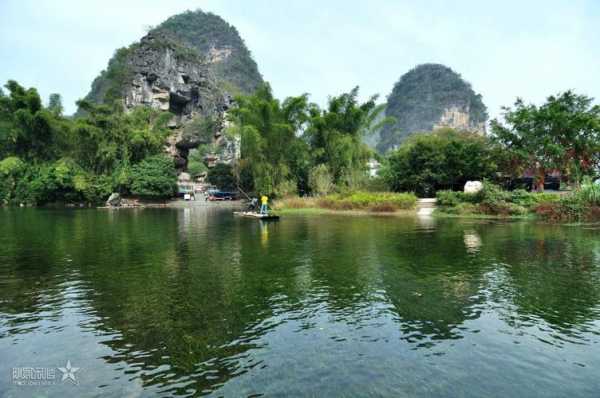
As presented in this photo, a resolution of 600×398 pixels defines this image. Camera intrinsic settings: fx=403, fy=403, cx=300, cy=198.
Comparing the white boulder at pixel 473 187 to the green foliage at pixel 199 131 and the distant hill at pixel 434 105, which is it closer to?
the green foliage at pixel 199 131

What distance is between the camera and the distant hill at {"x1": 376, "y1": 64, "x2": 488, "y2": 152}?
12925 cm

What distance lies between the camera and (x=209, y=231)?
20422 millimetres

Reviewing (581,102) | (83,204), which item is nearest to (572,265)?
(581,102)

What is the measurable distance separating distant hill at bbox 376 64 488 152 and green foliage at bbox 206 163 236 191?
74.8 metres

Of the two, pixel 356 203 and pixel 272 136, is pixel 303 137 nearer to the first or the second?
pixel 272 136

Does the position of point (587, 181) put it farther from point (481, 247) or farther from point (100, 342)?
point (100, 342)

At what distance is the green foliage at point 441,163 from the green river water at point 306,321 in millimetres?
20788

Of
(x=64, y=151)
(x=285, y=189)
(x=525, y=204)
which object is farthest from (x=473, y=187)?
(x=64, y=151)

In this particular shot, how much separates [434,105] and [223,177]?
93529 millimetres

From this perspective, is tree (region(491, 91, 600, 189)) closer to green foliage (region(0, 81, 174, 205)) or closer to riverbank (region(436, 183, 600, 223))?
riverbank (region(436, 183, 600, 223))

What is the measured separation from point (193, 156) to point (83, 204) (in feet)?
114

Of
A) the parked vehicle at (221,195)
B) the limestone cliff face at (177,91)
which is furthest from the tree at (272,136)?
the limestone cliff face at (177,91)

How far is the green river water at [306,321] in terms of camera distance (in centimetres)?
492

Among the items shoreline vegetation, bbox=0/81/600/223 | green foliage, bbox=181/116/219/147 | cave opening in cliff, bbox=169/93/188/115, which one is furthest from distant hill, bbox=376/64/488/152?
shoreline vegetation, bbox=0/81/600/223
